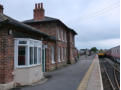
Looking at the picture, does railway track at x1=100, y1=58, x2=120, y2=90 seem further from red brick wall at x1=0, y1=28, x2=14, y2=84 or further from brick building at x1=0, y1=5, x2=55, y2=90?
red brick wall at x1=0, y1=28, x2=14, y2=84

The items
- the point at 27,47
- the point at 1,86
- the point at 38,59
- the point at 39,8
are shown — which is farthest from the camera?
the point at 39,8

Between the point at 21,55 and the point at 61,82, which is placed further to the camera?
the point at 61,82

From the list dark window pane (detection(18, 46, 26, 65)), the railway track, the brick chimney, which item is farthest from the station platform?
the brick chimney

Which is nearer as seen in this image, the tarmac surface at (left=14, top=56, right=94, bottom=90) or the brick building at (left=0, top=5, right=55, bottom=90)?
the brick building at (left=0, top=5, right=55, bottom=90)

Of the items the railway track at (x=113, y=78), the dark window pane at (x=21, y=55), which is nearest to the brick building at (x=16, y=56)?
the dark window pane at (x=21, y=55)

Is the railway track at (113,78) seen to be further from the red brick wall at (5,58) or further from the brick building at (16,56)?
the red brick wall at (5,58)

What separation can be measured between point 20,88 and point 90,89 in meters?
3.77

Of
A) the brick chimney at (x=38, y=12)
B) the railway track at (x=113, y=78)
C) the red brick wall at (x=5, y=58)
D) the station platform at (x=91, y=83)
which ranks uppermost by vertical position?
the brick chimney at (x=38, y=12)

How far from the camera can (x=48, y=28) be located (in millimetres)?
17016

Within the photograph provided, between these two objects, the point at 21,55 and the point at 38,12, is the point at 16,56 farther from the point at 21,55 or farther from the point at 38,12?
the point at 38,12

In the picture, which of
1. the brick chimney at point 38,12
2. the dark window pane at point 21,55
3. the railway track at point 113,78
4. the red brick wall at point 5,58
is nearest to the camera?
the red brick wall at point 5,58

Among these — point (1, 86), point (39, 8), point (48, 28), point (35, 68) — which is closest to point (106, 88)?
point (35, 68)

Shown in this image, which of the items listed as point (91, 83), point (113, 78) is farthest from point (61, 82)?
point (113, 78)

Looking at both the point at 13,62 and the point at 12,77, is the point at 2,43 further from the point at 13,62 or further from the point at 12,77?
the point at 12,77
